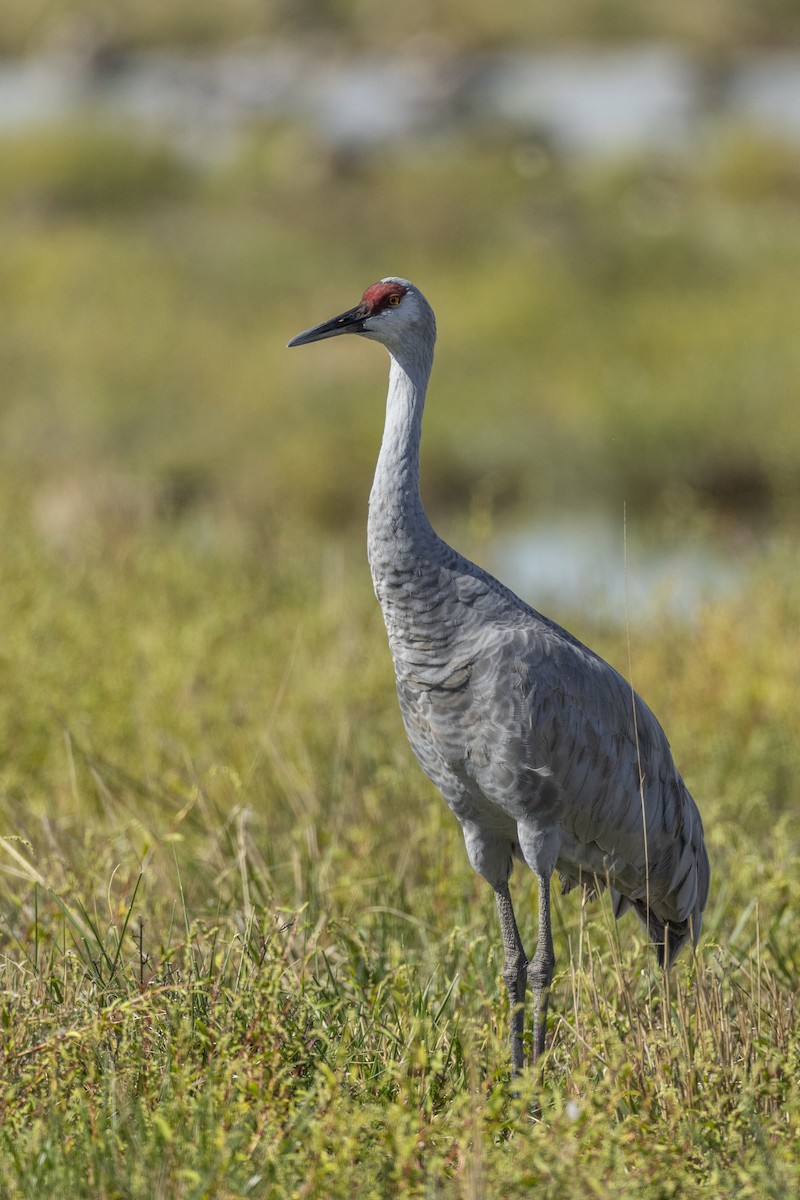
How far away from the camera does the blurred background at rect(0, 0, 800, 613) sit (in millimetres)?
9852

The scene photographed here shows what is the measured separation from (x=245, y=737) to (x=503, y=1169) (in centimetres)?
251

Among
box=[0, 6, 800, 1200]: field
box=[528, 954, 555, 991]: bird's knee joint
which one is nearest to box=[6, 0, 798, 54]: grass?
box=[0, 6, 800, 1200]: field

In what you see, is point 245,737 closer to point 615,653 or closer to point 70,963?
point 70,963

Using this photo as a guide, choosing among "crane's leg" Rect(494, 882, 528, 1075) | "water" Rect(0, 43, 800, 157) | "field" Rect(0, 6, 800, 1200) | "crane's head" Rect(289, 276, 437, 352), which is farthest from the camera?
"water" Rect(0, 43, 800, 157)

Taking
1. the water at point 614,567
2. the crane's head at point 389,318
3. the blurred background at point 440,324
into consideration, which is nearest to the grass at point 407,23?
the blurred background at point 440,324

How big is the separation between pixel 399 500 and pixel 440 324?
38.4ft

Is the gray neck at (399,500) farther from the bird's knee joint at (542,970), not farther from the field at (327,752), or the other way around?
the bird's knee joint at (542,970)

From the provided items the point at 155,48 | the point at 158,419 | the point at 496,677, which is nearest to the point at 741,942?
the point at 496,677

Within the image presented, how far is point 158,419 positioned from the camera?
12.0 m

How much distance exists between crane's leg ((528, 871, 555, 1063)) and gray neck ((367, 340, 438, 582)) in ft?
2.40

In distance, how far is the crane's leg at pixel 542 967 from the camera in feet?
9.11

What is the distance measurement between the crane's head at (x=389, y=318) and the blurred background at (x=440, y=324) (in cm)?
161

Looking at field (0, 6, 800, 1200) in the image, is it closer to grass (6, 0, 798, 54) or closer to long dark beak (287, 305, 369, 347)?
long dark beak (287, 305, 369, 347)

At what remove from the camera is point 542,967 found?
2.94 meters
